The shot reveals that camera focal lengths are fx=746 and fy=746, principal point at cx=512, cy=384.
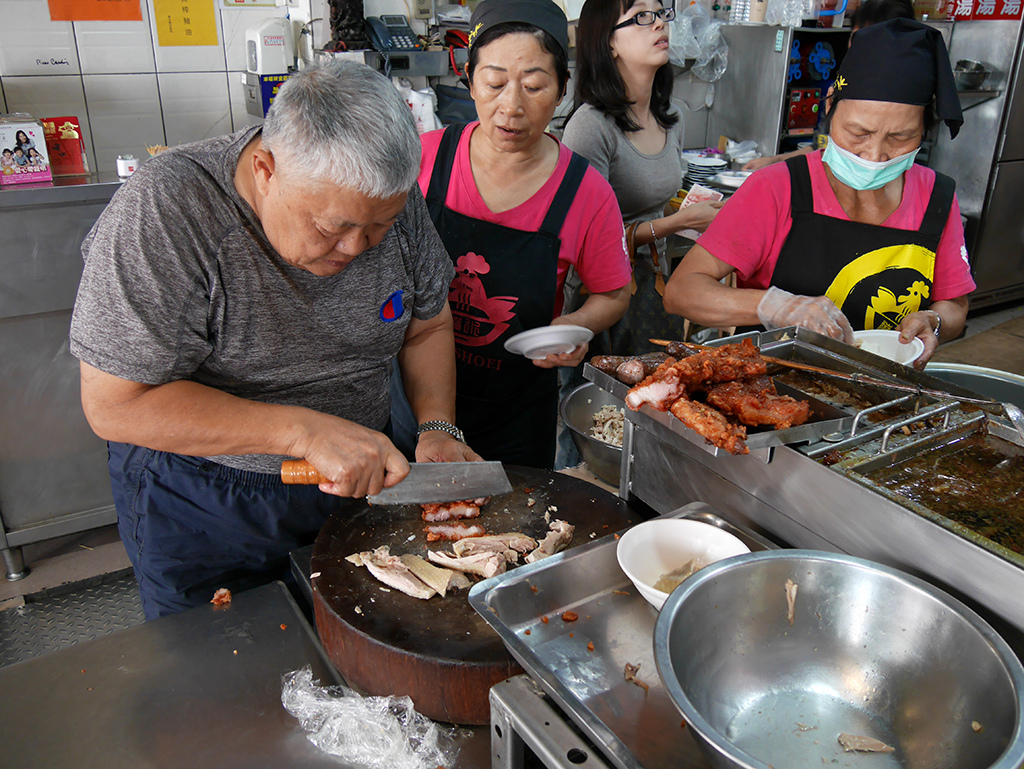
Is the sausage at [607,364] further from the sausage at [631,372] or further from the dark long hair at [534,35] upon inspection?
the dark long hair at [534,35]

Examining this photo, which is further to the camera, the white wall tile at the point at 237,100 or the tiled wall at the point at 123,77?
the white wall tile at the point at 237,100

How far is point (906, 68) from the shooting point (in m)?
2.06

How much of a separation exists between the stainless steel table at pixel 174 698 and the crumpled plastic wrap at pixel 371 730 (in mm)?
21

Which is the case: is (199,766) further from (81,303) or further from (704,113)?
(704,113)

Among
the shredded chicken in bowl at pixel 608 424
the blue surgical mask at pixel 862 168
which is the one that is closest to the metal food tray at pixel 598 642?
the shredded chicken in bowl at pixel 608 424

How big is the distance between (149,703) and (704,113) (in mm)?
6450

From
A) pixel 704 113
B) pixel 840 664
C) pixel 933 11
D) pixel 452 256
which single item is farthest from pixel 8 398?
pixel 933 11

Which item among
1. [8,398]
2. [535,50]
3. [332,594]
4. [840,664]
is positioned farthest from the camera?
[8,398]

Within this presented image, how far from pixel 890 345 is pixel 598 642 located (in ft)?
4.32

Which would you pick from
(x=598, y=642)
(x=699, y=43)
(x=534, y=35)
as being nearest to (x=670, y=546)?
(x=598, y=642)

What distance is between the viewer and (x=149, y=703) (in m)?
1.32

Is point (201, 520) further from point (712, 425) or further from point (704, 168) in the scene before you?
point (704, 168)

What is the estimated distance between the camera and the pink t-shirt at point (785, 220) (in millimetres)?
2328

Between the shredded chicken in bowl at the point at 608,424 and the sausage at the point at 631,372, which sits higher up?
the sausage at the point at 631,372
